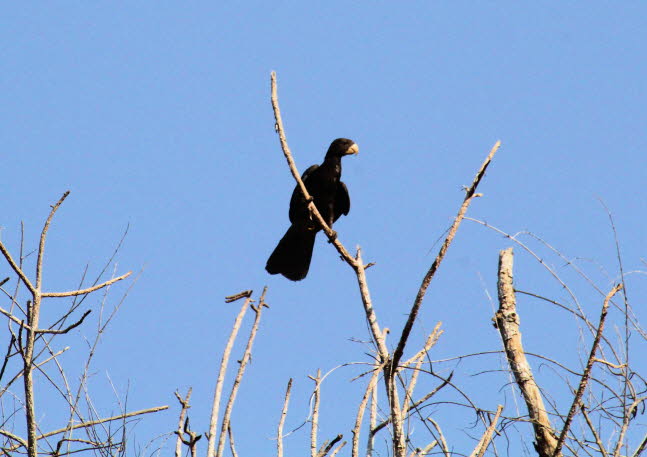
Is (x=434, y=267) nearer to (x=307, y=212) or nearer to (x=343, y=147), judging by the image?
(x=307, y=212)

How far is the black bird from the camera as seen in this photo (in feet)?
24.0

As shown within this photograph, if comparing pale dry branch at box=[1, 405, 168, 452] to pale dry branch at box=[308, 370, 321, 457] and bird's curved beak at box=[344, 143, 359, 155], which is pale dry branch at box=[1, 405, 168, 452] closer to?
pale dry branch at box=[308, 370, 321, 457]

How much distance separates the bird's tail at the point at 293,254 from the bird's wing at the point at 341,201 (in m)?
0.51

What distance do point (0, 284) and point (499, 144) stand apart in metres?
1.85

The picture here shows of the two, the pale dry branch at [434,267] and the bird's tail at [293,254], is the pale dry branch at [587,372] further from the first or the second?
the bird's tail at [293,254]

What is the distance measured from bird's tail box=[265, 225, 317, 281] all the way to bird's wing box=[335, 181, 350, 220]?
1.67ft

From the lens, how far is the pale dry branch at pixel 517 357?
3.52 m

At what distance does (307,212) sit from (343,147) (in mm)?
818

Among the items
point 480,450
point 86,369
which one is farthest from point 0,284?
point 480,450

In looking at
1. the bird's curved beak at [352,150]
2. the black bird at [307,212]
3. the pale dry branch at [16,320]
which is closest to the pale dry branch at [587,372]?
the pale dry branch at [16,320]

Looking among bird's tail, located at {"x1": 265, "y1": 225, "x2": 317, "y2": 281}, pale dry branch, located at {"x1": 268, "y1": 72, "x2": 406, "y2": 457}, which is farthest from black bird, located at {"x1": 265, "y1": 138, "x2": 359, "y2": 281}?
pale dry branch, located at {"x1": 268, "y1": 72, "x2": 406, "y2": 457}

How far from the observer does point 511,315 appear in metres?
4.07

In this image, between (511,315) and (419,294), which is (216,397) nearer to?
(419,294)

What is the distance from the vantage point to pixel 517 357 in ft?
12.7
